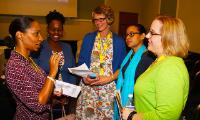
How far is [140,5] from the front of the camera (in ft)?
23.7

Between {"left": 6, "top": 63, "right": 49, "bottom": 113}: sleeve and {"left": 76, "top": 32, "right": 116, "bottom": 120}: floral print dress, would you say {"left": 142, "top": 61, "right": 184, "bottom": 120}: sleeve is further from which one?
{"left": 76, "top": 32, "right": 116, "bottom": 120}: floral print dress

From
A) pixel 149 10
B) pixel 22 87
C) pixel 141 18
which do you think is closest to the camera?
pixel 22 87

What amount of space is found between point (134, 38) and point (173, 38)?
3.32 ft

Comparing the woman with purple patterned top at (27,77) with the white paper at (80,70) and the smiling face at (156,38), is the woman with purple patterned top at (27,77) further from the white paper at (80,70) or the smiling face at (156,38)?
the smiling face at (156,38)

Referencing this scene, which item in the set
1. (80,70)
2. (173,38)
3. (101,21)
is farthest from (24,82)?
(101,21)

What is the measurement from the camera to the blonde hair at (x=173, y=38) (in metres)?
1.40

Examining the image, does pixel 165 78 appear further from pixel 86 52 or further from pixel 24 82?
pixel 86 52

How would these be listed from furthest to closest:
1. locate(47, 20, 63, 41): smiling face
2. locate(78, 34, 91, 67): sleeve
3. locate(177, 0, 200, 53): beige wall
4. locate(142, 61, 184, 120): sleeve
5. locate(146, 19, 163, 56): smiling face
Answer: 1. locate(177, 0, 200, 53): beige wall
2. locate(78, 34, 91, 67): sleeve
3. locate(47, 20, 63, 41): smiling face
4. locate(146, 19, 163, 56): smiling face
5. locate(142, 61, 184, 120): sleeve

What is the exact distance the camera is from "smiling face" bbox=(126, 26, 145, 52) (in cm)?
240

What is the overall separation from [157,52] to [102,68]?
1.16m

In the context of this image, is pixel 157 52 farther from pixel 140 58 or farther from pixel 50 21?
pixel 50 21

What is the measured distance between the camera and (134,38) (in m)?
2.40

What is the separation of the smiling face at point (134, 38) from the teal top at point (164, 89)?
922 mm

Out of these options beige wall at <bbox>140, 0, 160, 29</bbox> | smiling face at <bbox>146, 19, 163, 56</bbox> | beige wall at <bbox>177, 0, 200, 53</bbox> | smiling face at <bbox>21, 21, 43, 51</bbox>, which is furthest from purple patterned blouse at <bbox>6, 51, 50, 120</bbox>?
beige wall at <bbox>140, 0, 160, 29</bbox>
